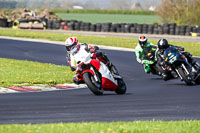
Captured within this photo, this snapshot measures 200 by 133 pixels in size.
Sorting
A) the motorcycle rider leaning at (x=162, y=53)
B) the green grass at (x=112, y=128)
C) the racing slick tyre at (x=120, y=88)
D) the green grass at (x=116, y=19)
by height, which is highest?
the motorcycle rider leaning at (x=162, y=53)

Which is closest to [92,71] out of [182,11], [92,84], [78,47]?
[92,84]

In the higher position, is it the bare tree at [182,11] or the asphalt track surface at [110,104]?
the bare tree at [182,11]

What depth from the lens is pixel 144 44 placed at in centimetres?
1981

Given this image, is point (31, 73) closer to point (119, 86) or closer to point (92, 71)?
point (119, 86)

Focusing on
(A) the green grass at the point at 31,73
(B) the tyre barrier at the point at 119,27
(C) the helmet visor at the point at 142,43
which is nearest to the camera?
(A) the green grass at the point at 31,73

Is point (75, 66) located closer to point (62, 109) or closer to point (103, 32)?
point (62, 109)

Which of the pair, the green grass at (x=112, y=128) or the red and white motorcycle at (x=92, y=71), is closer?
the green grass at (x=112, y=128)

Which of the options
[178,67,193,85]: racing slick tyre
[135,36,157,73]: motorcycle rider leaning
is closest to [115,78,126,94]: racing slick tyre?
[178,67,193,85]: racing slick tyre

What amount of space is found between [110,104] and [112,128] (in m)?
3.78

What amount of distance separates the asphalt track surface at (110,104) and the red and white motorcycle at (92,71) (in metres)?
0.30

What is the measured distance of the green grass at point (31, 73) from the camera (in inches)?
677

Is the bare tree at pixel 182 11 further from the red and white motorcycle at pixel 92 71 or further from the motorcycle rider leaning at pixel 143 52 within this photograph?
the red and white motorcycle at pixel 92 71

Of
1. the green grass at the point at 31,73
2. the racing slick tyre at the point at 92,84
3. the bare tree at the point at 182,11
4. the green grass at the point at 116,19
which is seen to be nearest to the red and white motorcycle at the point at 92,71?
the racing slick tyre at the point at 92,84

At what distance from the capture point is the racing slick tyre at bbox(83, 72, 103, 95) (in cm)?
1355
